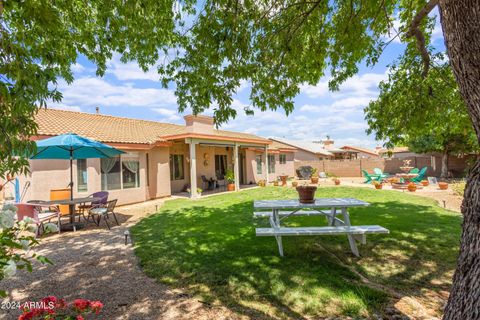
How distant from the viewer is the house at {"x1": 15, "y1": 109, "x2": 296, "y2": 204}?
10413 mm

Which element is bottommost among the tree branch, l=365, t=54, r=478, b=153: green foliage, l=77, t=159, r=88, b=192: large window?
l=77, t=159, r=88, b=192: large window

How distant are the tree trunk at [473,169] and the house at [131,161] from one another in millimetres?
10418

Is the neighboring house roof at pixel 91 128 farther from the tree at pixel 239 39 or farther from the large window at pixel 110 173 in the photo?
the tree at pixel 239 39

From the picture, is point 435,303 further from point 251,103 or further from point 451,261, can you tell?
point 251,103

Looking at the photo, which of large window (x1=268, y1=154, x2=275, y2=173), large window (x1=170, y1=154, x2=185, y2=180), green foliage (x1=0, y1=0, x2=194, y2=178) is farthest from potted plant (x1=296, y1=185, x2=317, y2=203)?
large window (x1=268, y1=154, x2=275, y2=173)

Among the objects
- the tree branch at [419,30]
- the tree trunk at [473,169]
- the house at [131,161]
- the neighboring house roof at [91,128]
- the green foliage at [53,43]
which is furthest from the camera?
the neighboring house roof at [91,128]

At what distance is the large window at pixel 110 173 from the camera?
11.7 meters

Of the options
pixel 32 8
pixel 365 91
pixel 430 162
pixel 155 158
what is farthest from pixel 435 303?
pixel 430 162

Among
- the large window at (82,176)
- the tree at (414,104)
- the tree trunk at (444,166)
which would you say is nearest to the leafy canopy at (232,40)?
the tree at (414,104)

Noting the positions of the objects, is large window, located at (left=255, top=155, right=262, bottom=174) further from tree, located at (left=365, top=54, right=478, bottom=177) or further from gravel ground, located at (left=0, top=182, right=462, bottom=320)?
gravel ground, located at (left=0, top=182, right=462, bottom=320)

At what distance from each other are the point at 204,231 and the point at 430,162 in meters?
26.3

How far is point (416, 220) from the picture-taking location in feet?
25.5

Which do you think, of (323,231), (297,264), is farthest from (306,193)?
(297,264)

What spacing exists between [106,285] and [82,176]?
832 cm
